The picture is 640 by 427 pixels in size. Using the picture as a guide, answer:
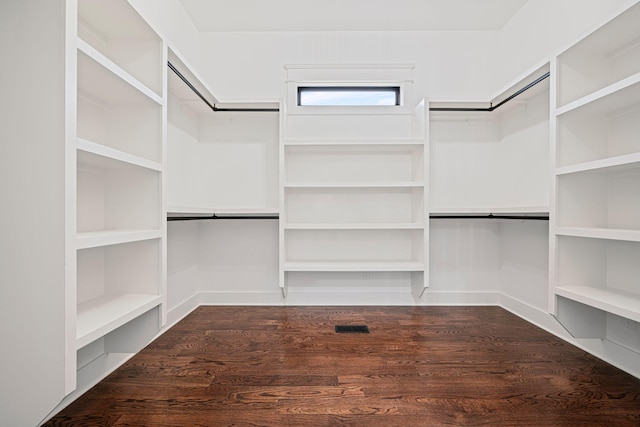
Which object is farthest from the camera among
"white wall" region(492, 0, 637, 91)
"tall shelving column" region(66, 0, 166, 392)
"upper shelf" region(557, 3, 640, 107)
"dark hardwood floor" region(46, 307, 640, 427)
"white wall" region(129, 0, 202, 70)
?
"white wall" region(129, 0, 202, 70)

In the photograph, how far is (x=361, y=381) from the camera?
1764mm

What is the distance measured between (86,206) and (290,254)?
1.84 meters

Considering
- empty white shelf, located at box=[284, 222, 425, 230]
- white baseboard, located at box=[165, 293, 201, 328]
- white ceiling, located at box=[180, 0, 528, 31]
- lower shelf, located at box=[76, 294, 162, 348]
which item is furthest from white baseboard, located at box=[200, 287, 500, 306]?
white ceiling, located at box=[180, 0, 528, 31]

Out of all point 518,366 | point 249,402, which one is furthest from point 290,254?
point 518,366

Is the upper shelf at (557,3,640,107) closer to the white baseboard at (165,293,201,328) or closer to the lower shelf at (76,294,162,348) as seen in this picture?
the lower shelf at (76,294,162,348)

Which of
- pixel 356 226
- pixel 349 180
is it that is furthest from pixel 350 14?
pixel 356 226

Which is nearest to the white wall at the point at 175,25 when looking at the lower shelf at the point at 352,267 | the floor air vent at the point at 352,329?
the lower shelf at the point at 352,267

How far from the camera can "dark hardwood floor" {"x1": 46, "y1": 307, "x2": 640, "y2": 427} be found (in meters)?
1.48

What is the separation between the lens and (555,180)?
1990mm

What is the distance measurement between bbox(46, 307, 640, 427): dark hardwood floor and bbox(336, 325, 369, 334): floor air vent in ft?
0.24

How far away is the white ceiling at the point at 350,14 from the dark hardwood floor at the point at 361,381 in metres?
2.73

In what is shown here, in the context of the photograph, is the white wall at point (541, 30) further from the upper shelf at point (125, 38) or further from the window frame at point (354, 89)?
the upper shelf at point (125, 38)

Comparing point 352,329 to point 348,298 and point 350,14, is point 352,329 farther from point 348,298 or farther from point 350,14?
point 350,14

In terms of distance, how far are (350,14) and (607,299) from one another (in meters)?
2.87
